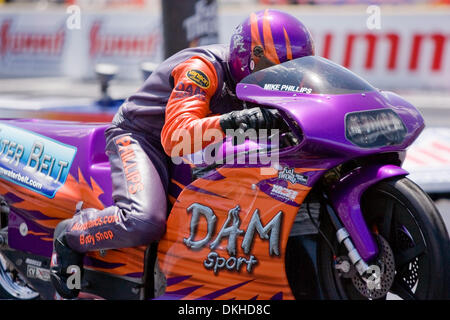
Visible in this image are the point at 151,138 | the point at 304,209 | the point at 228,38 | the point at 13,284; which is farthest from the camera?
the point at 228,38

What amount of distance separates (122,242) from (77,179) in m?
0.56

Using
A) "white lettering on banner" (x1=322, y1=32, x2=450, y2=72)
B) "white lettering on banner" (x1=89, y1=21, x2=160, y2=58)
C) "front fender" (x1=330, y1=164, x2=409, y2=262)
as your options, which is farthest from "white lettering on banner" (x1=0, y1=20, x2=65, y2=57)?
"front fender" (x1=330, y1=164, x2=409, y2=262)

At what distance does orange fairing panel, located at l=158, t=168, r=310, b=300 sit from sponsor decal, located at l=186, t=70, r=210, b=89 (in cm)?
40

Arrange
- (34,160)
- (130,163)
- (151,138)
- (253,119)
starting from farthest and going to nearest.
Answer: (34,160)
(151,138)
(130,163)
(253,119)

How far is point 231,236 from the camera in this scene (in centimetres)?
333

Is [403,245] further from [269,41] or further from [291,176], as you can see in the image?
[269,41]

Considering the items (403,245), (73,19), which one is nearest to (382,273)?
(403,245)

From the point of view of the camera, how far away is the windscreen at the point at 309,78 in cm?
319

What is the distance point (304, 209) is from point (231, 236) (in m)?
0.34

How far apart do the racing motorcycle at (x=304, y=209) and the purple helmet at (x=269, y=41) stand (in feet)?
0.39

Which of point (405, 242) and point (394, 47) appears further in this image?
point (394, 47)

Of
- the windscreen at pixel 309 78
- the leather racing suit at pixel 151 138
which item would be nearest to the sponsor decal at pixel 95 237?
the leather racing suit at pixel 151 138

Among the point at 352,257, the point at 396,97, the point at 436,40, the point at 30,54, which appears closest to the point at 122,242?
the point at 352,257

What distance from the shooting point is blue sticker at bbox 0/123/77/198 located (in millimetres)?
4059
